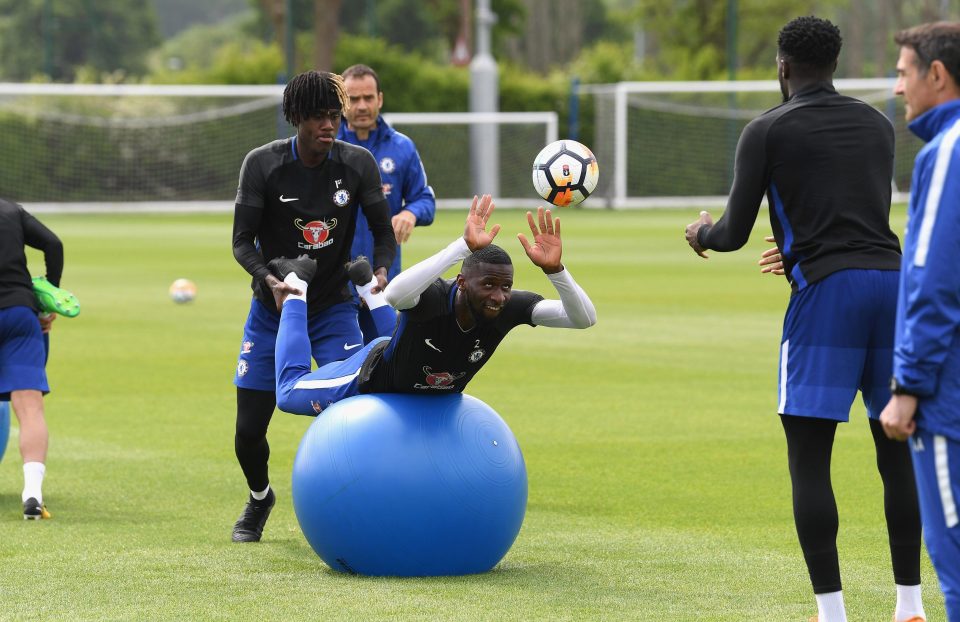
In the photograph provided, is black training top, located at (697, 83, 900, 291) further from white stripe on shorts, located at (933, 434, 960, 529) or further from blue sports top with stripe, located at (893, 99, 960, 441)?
white stripe on shorts, located at (933, 434, 960, 529)

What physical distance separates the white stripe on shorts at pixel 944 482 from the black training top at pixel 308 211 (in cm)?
397

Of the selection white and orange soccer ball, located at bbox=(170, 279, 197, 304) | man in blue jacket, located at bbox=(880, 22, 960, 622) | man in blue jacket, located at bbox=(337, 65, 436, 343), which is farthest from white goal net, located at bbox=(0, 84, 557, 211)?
man in blue jacket, located at bbox=(880, 22, 960, 622)

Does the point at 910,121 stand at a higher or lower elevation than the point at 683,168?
higher

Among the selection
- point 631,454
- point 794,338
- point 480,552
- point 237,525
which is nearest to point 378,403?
point 480,552

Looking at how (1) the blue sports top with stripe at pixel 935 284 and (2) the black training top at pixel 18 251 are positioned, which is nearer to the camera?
(1) the blue sports top with stripe at pixel 935 284

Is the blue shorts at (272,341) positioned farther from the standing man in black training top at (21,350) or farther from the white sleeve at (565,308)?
the white sleeve at (565,308)

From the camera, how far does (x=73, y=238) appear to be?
3306cm

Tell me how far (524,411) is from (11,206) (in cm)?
488

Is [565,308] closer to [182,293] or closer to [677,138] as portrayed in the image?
[182,293]

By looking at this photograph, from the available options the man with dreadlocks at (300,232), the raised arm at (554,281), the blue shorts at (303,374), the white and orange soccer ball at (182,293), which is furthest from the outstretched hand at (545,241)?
the white and orange soccer ball at (182,293)

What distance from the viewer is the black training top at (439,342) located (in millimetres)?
6910

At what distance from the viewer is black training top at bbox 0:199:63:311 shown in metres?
8.61

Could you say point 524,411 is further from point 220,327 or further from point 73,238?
point 73,238

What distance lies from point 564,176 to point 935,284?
3.91 m
